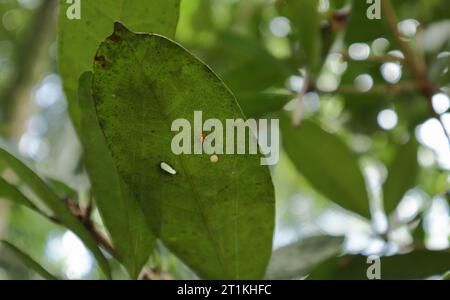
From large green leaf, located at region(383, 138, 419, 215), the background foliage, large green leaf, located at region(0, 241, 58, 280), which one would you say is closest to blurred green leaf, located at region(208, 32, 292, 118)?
the background foliage

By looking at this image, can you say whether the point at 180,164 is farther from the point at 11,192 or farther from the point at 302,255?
the point at 302,255

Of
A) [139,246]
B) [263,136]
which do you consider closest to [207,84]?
[139,246]

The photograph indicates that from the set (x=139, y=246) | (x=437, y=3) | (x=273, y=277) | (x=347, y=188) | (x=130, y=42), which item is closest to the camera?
(x=130, y=42)

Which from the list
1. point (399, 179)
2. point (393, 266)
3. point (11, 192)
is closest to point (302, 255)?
point (393, 266)

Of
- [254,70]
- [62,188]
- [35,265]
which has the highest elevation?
[254,70]

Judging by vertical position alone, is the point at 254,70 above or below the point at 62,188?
above

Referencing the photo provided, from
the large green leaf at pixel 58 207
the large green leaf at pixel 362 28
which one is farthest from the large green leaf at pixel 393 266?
the large green leaf at pixel 362 28
